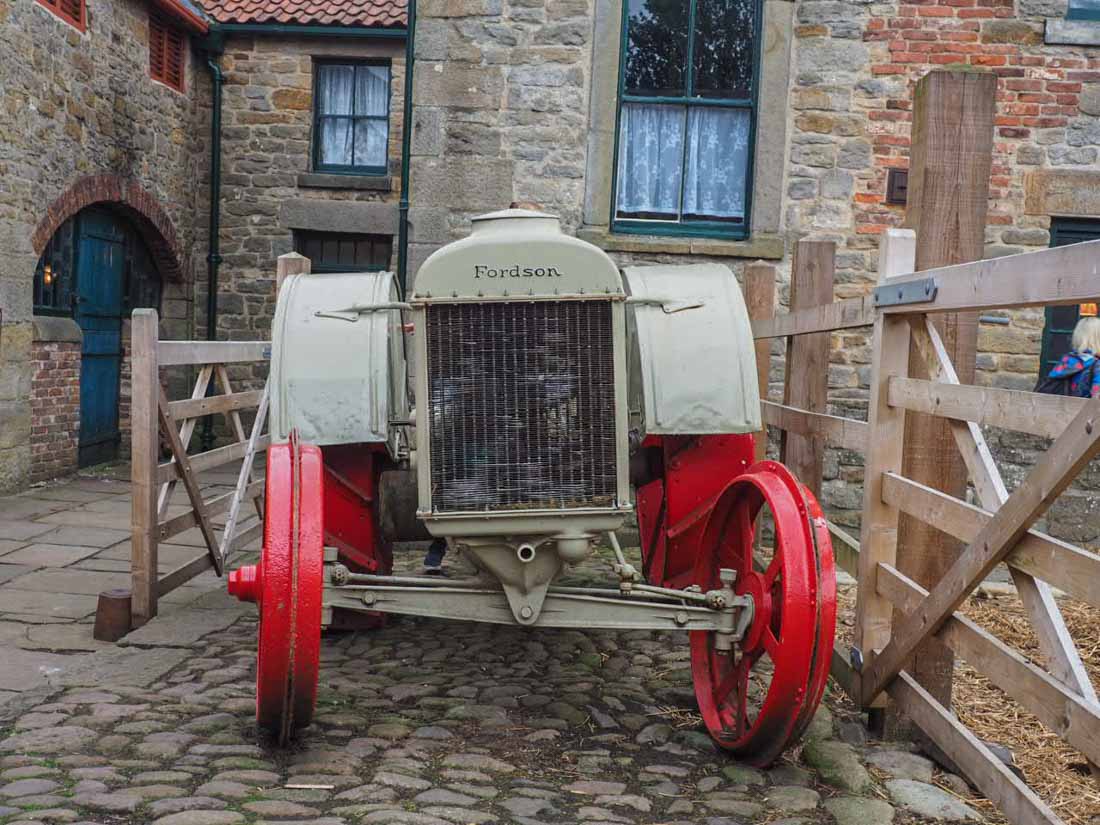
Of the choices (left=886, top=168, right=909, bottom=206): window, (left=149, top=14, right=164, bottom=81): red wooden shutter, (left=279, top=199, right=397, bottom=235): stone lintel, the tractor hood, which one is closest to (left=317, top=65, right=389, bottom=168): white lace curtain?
(left=279, top=199, right=397, bottom=235): stone lintel

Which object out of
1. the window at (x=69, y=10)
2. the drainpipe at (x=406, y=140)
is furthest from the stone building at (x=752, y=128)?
the window at (x=69, y=10)

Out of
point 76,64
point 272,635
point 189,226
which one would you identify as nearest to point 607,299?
point 272,635

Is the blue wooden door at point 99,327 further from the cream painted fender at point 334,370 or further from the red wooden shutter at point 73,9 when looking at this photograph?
the cream painted fender at point 334,370

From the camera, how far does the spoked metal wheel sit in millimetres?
3115

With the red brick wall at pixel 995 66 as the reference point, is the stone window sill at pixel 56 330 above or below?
below

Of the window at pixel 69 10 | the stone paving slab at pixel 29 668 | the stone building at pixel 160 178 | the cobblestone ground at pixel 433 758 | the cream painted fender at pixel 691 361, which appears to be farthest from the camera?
the window at pixel 69 10

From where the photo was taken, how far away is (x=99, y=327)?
11.0 meters

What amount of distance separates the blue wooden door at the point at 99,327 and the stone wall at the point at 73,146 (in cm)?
38

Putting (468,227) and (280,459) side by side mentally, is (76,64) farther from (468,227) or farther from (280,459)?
(280,459)

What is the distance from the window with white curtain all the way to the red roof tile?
17.2 feet

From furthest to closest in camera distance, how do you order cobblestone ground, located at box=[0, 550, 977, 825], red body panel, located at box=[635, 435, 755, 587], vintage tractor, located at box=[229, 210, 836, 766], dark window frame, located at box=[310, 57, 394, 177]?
dark window frame, located at box=[310, 57, 394, 177] → red body panel, located at box=[635, 435, 755, 587] → vintage tractor, located at box=[229, 210, 836, 766] → cobblestone ground, located at box=[0, 550, 977, 825]

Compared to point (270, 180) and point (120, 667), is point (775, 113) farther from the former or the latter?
point (270, 180)

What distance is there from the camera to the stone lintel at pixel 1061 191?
7469mm

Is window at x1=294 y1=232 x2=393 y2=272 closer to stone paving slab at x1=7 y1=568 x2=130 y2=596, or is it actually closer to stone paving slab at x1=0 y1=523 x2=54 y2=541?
stone paving slab at x1=0 y1=523 x2=54 y2=541
